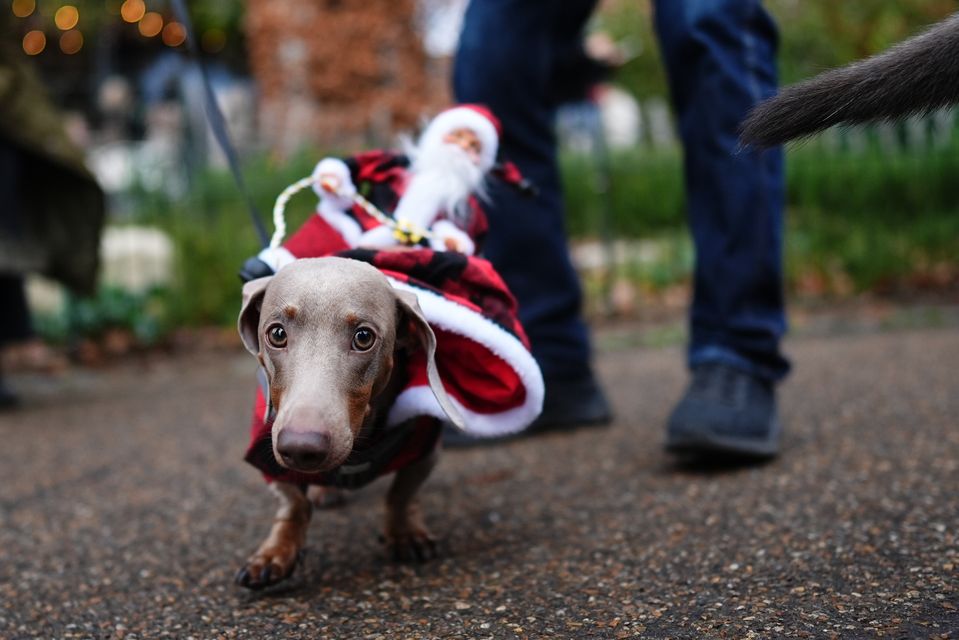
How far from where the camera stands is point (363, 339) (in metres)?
1.62

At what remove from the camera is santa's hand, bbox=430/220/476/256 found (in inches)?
79.8

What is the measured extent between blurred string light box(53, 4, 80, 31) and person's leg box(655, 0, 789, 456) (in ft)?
43.9

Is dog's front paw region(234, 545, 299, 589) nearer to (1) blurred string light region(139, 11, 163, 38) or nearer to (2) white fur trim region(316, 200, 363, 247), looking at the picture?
(2) white fur trim region(316, 200, 363, 247)

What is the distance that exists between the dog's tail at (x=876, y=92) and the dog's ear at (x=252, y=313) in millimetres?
854

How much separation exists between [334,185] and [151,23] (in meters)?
14.3

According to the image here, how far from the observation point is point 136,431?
354 centimetres

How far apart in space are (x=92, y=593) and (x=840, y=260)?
508 centimetres

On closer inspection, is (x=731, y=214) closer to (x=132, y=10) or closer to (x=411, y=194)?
(x=411, y=194)

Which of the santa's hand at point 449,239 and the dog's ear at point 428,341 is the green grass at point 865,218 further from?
the dog's ear at point 428,341

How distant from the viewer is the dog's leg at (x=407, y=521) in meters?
1.98

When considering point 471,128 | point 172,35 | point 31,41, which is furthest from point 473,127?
point 172,35

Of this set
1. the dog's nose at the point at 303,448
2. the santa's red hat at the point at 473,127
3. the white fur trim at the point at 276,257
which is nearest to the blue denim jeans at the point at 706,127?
the santa's red hat at the point at 473,127

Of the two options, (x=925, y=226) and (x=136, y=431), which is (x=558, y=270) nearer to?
(x=136, y=431)

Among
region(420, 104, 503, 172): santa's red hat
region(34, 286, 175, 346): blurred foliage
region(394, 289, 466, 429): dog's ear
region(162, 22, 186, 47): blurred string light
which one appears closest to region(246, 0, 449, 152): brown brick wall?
region(162, 22, 186, 47): blurred string light
